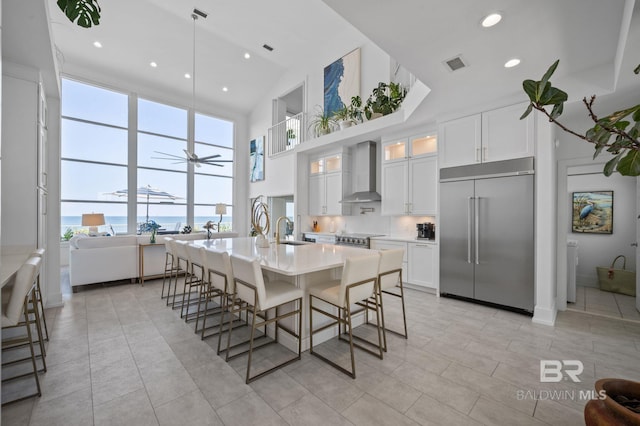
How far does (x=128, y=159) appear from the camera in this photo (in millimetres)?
7152

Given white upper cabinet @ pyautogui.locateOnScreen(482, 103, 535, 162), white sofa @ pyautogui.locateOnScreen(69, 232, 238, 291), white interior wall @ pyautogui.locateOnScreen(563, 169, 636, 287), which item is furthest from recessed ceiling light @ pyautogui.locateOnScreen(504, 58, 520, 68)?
white sofa @ pyautogui.locateOnScreen(69, 232, 238, 291)

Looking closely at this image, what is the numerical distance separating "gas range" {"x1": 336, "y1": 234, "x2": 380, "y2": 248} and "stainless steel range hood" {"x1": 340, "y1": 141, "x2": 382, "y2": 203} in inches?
28.3

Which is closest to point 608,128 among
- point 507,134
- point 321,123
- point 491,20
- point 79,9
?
point 491,20

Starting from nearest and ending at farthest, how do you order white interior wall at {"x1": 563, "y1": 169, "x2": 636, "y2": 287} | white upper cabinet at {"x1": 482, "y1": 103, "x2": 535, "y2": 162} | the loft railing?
white upper cabinet at {"x1": 482, "y1": 103, "x2": 535, "y2": 162} → white interior wall at {"x1": 563, "y1": 169, "x2": 636, "y2": 287} → the loft railing

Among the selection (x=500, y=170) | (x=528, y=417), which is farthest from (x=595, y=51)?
(x=528, y=417)

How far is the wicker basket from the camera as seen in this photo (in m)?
4.07

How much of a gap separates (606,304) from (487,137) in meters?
2.82

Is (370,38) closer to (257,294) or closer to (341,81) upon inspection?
(257,294)

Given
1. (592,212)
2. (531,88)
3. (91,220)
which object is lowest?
(91,220)

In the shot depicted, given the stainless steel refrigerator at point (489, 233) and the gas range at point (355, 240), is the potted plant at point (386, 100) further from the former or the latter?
the gas range at point (355, 240)

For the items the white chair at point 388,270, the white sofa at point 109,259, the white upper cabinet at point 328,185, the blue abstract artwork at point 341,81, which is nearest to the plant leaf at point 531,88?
the white chair at point 388,270

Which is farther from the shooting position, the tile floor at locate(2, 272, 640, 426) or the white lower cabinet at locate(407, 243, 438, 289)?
the white lower cabinet at locate(407, 243, 438, 289)

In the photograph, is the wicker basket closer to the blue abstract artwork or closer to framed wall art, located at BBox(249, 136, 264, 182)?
the blue abstract artwork

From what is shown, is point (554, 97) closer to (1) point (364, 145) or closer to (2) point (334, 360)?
(2) point (334, 360)
